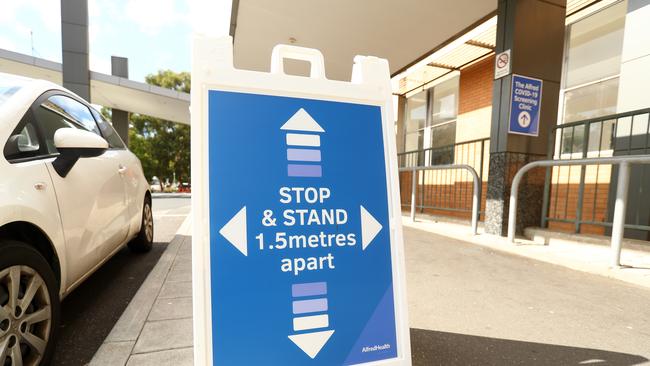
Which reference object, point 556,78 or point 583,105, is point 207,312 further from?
point 583,105

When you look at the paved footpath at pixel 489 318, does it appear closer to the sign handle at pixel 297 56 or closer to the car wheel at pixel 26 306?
the car wheel at pixel 26 306

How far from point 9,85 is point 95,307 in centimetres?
160

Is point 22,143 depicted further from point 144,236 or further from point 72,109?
point 144,236

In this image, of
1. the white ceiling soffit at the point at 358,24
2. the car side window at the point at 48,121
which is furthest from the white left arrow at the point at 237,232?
the white ceiling soffit at the point at 358,24

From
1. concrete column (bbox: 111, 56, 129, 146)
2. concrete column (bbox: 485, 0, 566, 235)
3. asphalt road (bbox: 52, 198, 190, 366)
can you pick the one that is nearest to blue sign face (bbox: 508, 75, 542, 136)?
concrete column (bbox: 485, 0, 566, 235)

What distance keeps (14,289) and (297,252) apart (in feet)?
4.26

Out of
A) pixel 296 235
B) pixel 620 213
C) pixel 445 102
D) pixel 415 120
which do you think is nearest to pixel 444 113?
pixel 445 102

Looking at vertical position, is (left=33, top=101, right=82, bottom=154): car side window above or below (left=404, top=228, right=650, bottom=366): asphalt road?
above

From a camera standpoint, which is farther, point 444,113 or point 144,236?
point 444,113

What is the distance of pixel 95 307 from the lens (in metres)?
2.41

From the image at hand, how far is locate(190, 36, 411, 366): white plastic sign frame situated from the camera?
1247mm

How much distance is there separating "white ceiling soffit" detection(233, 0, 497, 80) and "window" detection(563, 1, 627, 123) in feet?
7.68

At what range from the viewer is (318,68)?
5.07 feet

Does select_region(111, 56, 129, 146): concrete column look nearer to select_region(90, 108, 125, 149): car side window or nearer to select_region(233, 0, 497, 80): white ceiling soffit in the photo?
select_region(233, 0, 497, 80): white ceiling soffit
